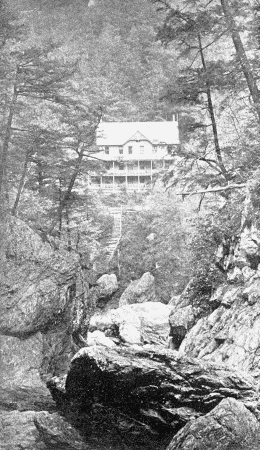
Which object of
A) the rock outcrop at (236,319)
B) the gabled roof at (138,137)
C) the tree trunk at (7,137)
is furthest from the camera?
the gabled roof at (138,137)

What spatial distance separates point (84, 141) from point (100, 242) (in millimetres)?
3089

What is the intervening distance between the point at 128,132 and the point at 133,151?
1.45 ft

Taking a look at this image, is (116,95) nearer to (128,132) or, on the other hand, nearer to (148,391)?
(128,132)

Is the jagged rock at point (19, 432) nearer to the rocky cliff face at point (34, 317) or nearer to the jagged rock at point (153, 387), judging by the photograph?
the rocky cliff face at point (34, 317)

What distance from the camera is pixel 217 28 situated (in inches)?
281

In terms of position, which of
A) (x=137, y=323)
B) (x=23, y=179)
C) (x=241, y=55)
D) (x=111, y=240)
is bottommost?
(x=137, y=323)

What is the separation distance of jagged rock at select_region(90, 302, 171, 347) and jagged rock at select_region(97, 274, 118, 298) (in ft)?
1.94

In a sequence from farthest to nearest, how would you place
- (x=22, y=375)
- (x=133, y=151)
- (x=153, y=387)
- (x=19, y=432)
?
(x=133, y=151) → (x=22, y=375) → (x=153, y=387) → (x=19, y=432)

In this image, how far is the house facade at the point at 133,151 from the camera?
6637 millimetres

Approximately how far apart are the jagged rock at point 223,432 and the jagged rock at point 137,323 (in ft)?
21.6

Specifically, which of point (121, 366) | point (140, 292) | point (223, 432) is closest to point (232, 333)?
point (121, 366)

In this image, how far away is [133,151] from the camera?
677 cm

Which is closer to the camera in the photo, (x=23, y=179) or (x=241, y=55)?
(x=23, y=179)

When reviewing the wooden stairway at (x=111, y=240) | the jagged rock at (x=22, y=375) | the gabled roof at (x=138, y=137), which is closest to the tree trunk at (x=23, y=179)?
the gabled roof at (x=138, y=137)
